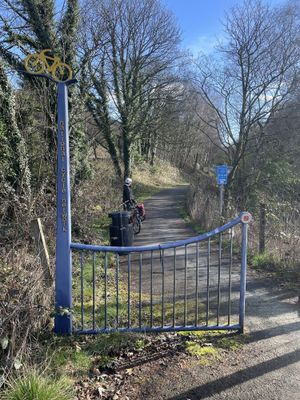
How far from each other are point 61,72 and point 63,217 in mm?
1554

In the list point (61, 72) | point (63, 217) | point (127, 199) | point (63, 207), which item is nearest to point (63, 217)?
point (63, 217)

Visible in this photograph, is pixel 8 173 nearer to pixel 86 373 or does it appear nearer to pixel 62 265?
pixel 62 265

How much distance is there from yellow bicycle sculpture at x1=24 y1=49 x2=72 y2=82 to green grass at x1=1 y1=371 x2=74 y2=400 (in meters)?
2.87

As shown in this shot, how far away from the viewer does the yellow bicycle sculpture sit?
3557 mm

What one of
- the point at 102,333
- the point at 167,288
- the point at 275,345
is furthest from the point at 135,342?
the point at 167,288

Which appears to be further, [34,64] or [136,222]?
[136,222]

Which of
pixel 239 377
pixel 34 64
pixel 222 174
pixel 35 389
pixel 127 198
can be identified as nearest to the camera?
pixel 35 389

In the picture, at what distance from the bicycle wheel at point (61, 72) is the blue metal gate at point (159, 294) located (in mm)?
1826

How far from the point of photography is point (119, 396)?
2.98 meters

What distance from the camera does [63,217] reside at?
377cm

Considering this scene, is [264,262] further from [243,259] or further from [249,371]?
[249,371]

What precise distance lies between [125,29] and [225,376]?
21308mm

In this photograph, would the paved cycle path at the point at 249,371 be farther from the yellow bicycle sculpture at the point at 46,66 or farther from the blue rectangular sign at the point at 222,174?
the blue rectangular sign at the point at 222,174

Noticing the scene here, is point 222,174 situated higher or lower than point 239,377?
higher
